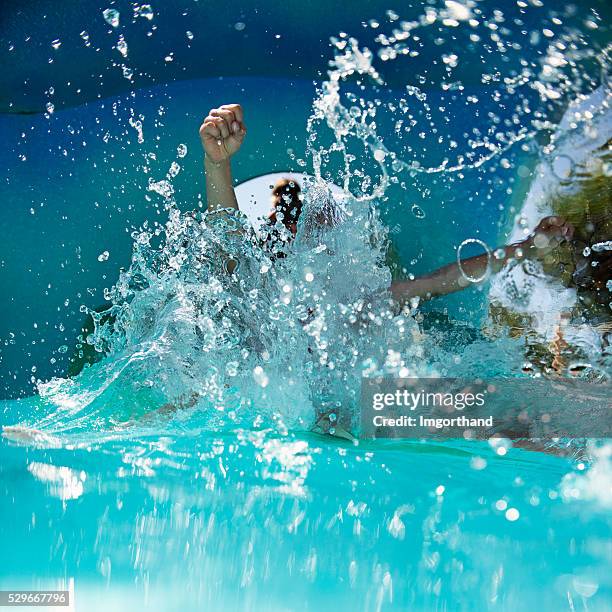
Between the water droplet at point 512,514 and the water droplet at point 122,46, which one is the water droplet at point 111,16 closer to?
the water droplet at point 122,46

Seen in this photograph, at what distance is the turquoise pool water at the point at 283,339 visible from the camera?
771mm

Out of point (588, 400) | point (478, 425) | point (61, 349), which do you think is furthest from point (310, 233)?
point (61, 349)

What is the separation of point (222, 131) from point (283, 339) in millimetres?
658

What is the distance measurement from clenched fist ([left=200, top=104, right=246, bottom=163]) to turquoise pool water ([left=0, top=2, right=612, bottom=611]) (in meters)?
0.21

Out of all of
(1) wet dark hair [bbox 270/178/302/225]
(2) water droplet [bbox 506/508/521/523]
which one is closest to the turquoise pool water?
(2) water droplet [bbox 506/508/521/523]

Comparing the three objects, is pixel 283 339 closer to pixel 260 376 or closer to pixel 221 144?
pixel 260 376

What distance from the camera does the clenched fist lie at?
1.89 m

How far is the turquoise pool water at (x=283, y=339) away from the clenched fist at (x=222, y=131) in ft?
0.69

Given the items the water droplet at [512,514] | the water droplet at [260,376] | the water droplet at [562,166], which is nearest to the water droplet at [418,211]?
the water droplet at [562,166]

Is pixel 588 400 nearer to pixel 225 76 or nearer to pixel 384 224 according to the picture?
pixel 384 224

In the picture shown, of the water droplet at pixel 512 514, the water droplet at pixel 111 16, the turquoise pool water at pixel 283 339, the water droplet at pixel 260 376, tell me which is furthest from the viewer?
the water droplet at pixel 111 16

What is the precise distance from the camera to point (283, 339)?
168 centimetres

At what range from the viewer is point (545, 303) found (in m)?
2.69

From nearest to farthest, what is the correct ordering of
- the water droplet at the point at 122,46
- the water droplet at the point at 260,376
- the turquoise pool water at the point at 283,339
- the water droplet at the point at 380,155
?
the turquoise pool water at the point at 283,339, the water droplet at the point at 260,376, the water droplet at the point at 122,46, the water droplet at the point at 380,155
